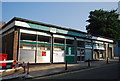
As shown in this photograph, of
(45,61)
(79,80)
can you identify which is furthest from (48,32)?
(79,80)

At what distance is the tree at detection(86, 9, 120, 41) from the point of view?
95.8ft

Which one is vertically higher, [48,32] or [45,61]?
[48,32]

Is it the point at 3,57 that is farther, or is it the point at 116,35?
the point at 116,35

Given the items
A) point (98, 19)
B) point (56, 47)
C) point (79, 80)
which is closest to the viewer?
point (79, 80)

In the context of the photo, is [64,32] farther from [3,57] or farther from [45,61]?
[3,57]

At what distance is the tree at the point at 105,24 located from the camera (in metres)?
29.2

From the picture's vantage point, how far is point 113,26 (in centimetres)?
2961

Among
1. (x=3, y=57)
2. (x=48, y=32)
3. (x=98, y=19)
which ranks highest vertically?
(x=98, y=19)

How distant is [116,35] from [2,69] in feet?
95.1

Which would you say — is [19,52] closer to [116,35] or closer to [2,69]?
[2,69]

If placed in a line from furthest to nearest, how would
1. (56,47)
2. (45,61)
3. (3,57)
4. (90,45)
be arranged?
(90,45) → (56,47) → (45,61) → (3,57)

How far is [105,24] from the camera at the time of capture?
96.8ft

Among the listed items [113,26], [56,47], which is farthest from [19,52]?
[113,26]

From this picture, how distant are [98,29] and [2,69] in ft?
87.8
